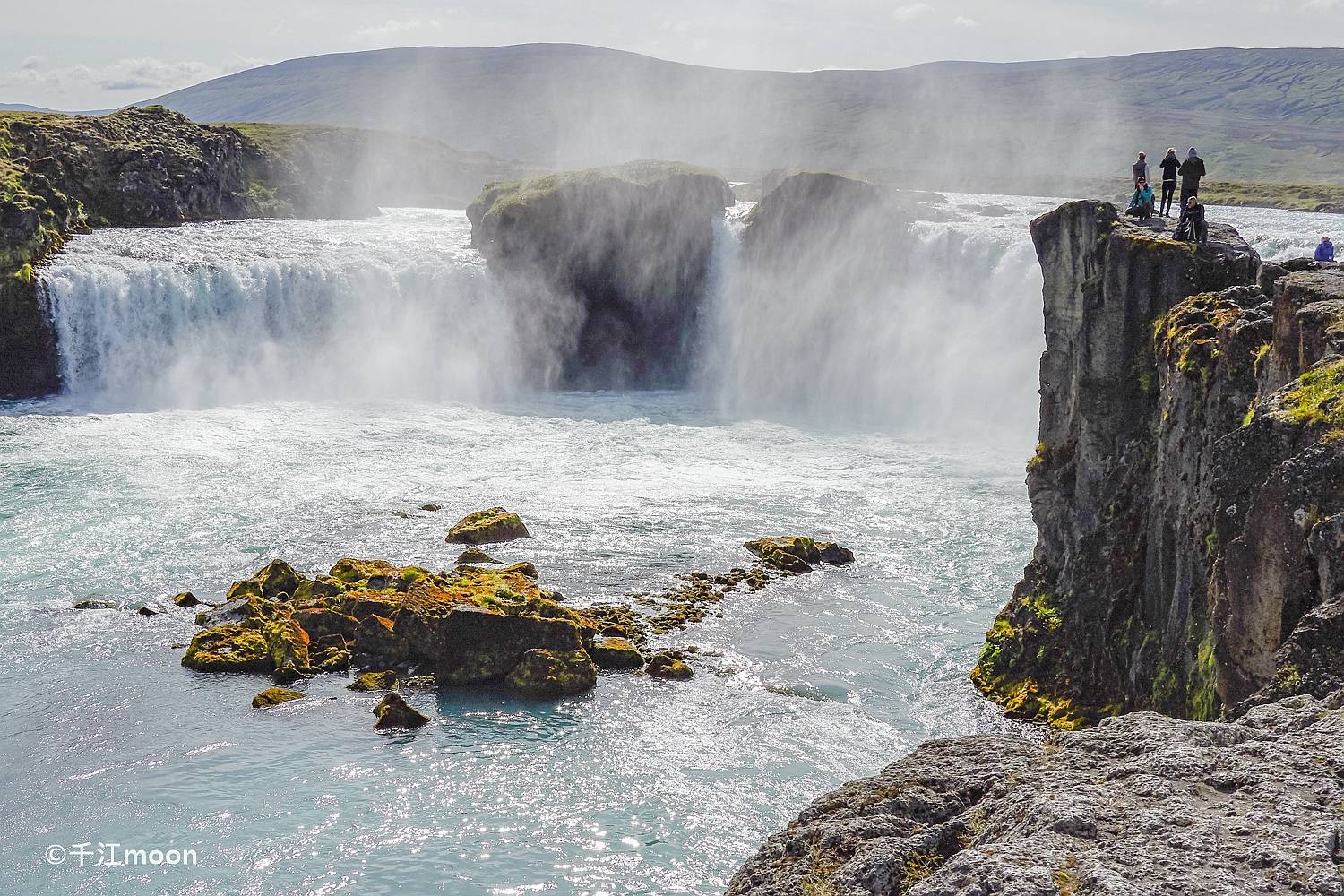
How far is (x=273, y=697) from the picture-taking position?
2044cm

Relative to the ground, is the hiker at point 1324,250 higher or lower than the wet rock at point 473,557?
higher

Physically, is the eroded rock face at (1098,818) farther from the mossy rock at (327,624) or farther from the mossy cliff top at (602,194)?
the mossy cliff top at (602,194)

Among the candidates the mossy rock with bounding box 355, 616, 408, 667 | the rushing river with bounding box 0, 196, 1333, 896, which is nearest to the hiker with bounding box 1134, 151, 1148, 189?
the rushing river with bounding box 0, 196, 1333, 896

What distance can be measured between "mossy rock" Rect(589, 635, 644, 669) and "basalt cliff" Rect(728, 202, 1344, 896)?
6.36 metres

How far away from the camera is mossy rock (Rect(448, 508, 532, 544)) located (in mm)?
28703

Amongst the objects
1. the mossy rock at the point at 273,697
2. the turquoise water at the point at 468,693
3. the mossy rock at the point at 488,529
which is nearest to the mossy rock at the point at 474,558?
the turquoise water at the point at 468,693

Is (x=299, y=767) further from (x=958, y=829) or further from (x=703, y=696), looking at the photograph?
(x=958, y=829)

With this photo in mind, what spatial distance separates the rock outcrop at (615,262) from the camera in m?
52.8

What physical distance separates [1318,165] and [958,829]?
601ft

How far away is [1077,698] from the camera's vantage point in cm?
1848

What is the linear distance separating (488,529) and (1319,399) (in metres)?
20.8

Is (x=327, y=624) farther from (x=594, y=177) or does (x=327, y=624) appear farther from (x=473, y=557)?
(x=594, y=177)

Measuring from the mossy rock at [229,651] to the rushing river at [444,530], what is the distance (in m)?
0.37

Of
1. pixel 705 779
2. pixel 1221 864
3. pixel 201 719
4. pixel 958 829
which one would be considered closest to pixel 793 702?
pixel 705 779
